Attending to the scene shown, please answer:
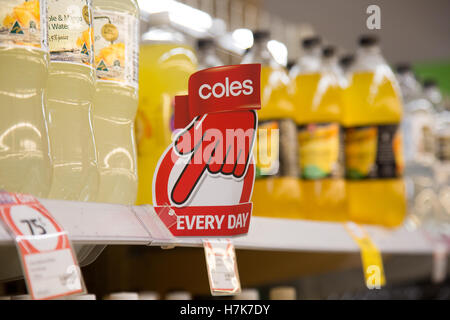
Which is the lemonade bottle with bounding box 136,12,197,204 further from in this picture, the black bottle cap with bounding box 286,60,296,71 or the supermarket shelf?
the black bottle cap with bounding box 286,60,296,71

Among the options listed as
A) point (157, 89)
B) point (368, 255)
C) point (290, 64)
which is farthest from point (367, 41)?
point (157, 89)

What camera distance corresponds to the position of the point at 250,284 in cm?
194

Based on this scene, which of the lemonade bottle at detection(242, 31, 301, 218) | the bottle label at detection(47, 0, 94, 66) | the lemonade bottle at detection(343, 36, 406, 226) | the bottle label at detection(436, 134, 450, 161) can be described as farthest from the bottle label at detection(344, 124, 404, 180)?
the bottle label at detection(47, 0, 94, 66)

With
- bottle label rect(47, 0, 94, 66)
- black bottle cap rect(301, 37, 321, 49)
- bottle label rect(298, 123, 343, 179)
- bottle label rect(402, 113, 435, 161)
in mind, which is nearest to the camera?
bottle label rect(47, 0, 94, 66)

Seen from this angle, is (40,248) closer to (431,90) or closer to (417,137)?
(417,137)

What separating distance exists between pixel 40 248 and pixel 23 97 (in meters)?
0.22

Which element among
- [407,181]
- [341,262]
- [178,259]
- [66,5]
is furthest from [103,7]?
[407,181]

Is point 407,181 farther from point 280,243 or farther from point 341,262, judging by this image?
point 280,243

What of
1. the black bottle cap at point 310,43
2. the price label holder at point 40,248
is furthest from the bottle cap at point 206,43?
the price label holder at point 40,248

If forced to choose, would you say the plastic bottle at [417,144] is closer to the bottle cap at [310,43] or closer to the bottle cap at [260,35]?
the bottle cap at [310,43]

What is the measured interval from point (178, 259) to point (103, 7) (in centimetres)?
108

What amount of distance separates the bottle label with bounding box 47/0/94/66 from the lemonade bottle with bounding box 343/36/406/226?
108cm

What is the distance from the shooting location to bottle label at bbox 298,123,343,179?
161cm

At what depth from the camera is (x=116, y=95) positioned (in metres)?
0.97
